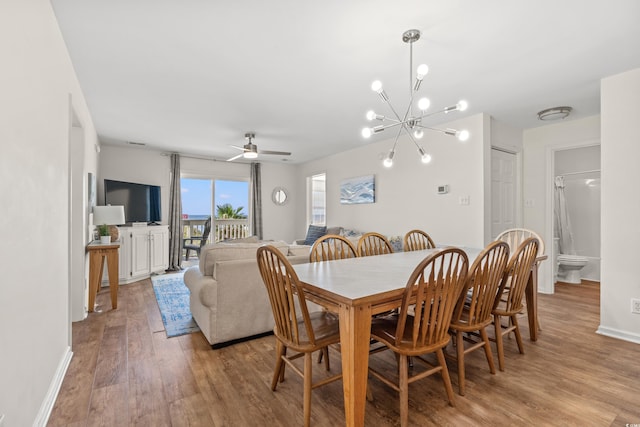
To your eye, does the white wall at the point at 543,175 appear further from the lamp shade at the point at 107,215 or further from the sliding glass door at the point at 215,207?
the lamp shade at the point at 107,215

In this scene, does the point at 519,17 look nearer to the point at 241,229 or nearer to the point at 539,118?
the point at 539,118

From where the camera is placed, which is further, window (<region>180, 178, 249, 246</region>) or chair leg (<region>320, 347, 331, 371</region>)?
window (<region>180, 178, 249, 246</region>)

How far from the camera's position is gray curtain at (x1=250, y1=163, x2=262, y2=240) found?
7.08 m

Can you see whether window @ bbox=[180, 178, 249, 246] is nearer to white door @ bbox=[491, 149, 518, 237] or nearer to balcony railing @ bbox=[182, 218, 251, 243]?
balcony railing @ bbox=[182, 218, 251, 243]

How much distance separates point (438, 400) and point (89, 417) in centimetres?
200

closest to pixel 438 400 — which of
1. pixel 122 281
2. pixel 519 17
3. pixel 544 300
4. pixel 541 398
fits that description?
pixel 541 398

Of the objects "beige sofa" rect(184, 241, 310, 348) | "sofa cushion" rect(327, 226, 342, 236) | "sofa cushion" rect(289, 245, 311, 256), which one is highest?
"sofa cushion" rect(327, 226, 342, 236)

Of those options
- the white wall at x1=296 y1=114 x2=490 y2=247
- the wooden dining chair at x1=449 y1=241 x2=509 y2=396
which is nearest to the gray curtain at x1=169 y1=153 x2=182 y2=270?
the white wall at x1=296 y1=114 x2=490 y2=247

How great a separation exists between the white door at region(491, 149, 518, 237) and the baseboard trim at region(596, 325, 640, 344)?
4.72 ft

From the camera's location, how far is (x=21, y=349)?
139 centimetres

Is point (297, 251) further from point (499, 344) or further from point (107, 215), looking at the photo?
point (107, 215)

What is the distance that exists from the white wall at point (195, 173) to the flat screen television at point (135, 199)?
0.74ft

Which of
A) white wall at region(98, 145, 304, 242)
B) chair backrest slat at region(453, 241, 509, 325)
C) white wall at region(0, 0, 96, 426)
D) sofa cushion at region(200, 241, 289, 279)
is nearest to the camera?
white wall at region(0, 0, 96, 426)

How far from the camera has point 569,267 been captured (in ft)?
16.3
